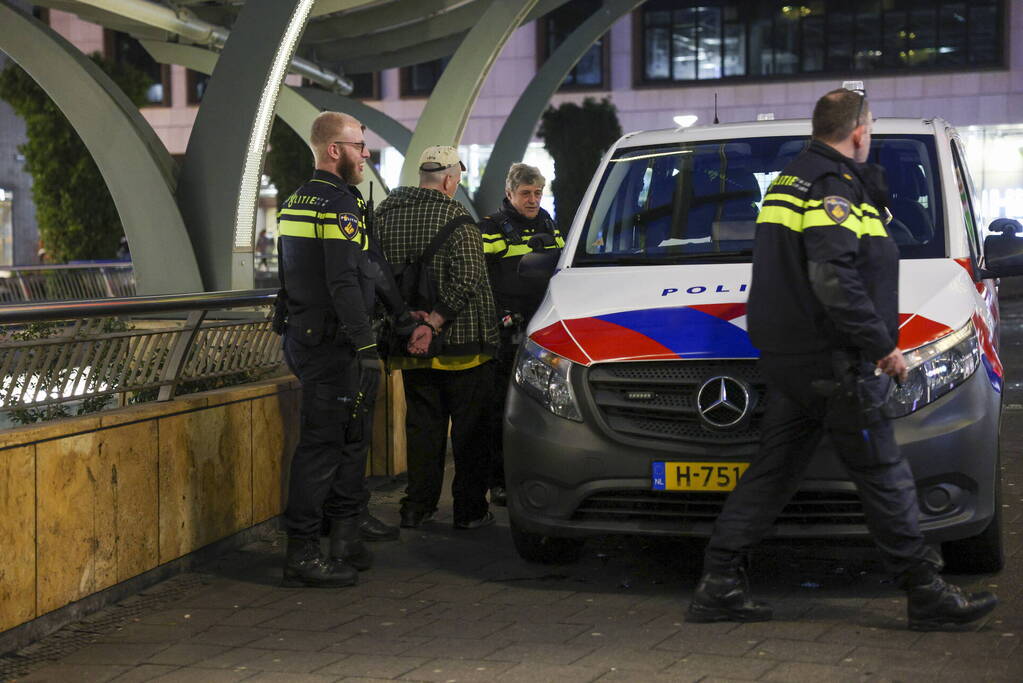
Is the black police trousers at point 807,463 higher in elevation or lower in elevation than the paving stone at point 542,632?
higher

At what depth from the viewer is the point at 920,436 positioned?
573cm

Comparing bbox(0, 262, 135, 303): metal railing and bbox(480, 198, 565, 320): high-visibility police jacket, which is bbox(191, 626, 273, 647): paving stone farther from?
bbox(0, 262, 135, 303): metal railing

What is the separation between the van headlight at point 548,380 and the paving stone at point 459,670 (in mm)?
1241

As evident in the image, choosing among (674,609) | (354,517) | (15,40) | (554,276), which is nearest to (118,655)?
(354,517)

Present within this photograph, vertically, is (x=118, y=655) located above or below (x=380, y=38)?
below

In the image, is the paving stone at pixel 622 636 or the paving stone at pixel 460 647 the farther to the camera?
the paving stone at pixel 622 636

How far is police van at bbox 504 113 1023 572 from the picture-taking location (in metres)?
5.80

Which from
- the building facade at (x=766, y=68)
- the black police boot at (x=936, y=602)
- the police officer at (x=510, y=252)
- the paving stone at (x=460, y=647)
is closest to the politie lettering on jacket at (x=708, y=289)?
the black police boot at (x=936, y=602)

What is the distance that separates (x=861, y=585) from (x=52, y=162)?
83.6 feet

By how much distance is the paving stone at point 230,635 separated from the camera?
18.5ft

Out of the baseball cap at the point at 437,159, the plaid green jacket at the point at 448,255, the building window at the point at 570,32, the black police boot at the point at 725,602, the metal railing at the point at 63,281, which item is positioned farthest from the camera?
the building window at the point at 570,32

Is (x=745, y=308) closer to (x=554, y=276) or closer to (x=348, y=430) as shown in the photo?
(x=554, y=276)

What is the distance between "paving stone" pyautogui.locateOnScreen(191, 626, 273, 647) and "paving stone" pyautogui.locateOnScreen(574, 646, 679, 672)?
1277 millimetres

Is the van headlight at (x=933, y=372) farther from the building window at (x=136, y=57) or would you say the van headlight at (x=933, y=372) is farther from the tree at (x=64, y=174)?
the building window at (x=136, y=57)
